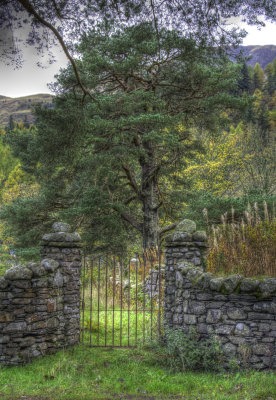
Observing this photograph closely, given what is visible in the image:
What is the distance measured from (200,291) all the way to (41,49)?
4.07 metres

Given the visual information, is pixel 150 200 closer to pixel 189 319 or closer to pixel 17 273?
pixel 189 319

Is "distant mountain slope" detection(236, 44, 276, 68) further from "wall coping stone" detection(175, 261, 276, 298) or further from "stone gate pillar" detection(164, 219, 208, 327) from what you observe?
"wall coping stone" detection(175, 261, 276, 298)

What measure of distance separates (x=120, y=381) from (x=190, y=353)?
1082 mm

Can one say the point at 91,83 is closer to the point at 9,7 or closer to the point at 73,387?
the point at 9,7

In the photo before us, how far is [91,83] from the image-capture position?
10.5m

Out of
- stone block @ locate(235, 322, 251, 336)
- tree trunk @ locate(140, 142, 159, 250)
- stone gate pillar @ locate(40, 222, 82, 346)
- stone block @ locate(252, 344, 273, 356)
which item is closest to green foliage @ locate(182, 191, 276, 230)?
tree trunk @ locate(140, 142, 159, 250)

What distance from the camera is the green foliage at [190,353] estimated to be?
4953 millimetres

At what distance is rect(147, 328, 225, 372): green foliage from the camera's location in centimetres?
495

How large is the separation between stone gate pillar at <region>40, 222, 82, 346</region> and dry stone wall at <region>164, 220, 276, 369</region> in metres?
1.74

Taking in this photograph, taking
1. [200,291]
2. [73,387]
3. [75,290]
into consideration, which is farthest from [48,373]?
[200,291]

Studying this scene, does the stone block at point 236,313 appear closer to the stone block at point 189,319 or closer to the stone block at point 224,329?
the stone block at point 224,329

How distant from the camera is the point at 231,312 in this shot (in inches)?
195

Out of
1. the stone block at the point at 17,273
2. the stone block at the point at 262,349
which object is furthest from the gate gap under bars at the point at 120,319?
the stone block at the point at 262,349

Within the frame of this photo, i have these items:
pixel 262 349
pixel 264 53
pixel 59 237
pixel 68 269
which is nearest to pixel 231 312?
pixel 262 349
